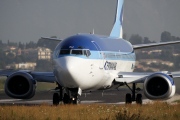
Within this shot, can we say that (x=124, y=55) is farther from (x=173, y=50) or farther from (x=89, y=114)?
(x=173, y=50)

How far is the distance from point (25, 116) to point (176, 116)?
5.30 m

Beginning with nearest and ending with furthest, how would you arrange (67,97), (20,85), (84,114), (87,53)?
(84,114) → (87,53) → (67,97) → (20,85)

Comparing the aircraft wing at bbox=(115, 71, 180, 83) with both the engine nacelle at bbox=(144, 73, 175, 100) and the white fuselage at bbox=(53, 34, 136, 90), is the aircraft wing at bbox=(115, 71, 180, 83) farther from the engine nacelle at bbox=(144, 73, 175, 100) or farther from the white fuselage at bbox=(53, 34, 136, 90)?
the engine nacelle at bbox=(144, 73, 175, 100)

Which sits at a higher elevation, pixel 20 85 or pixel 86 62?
pixel 86 62

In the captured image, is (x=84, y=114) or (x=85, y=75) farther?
(x=85, y=75)

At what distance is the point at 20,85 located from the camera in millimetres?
31219

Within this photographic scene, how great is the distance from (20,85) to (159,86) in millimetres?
6648

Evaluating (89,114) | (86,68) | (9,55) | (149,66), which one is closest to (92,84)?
(86,68)

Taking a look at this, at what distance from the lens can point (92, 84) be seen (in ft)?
96.2

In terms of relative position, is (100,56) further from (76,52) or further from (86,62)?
Answer: (76,52)

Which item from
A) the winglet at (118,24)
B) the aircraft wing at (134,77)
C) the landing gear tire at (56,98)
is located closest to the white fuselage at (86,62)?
the aircraft wing at (134,77)

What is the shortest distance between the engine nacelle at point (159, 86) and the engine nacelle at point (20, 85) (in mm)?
5415

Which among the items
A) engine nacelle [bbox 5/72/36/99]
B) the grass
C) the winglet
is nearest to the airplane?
engine nacelle [bbox 5/72/36/99]

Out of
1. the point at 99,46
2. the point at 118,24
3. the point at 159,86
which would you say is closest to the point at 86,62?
the point at 99,46
